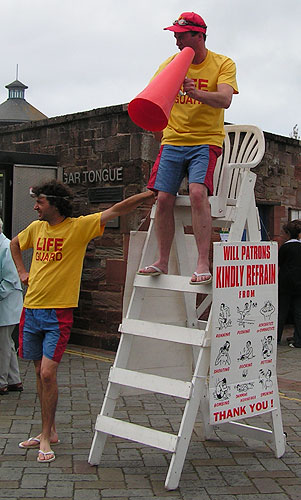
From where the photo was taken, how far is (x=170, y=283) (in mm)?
5137

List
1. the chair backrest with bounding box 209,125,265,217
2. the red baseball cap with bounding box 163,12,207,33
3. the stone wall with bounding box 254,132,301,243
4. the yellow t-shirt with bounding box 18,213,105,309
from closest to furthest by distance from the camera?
the red baseball cap with bounding box 163,12,207,33 < the chair backrest with bounding box 209,125,265,217 < the yellow t-shirt with bounding box 18,213,105,309 < the stone wall with bounding box 254,132,301,243

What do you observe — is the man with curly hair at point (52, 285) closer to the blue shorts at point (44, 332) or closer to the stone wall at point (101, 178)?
the blue shorts at point (44, 332)

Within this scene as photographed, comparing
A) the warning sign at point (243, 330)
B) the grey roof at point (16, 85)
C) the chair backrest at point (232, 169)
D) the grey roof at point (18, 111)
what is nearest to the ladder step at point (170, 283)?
the warning sign at point (243, 330)

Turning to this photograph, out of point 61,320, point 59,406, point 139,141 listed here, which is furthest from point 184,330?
point 139,141

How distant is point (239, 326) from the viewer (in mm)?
5195

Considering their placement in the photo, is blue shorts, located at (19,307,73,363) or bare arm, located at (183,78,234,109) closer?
bare arm, located at (183,78,234,109)

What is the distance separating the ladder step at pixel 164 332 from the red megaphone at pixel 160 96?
132 centimetres

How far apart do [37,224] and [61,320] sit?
829 millimetres

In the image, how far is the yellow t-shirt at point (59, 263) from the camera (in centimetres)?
549

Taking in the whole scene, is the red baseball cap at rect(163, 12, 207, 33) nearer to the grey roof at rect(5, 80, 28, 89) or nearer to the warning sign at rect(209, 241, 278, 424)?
the warning sign at rect(209, 241, 278, 424)

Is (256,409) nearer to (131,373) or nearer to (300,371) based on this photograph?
(131,373)

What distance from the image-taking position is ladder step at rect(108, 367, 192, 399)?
4824 mm

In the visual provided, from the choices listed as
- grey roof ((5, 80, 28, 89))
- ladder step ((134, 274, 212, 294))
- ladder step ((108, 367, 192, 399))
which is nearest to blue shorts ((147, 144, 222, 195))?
ladder step ((134, 274, 212, 294))

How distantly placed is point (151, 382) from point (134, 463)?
73 centimetres
